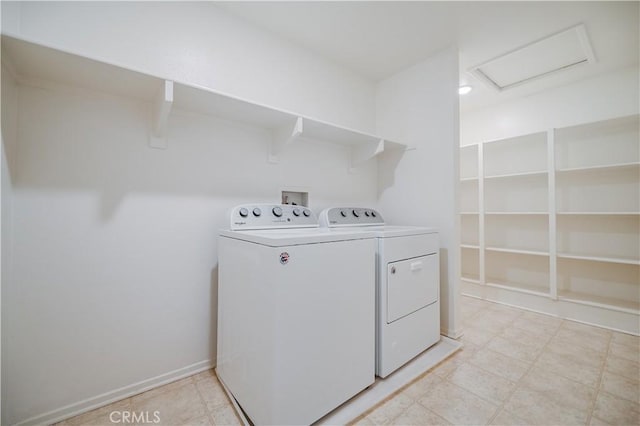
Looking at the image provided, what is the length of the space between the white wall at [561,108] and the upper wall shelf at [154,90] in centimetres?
220

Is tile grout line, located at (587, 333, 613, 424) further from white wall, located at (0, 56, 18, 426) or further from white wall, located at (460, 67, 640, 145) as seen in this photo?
white wall, located at (0, 56, 18, 426)

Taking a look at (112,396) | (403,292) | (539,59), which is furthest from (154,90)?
(539,59)

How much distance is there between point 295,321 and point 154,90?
4.27 feet

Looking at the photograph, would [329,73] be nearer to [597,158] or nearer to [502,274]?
[597,158]

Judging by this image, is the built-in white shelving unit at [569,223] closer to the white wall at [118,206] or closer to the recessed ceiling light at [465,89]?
the recessed ceiling light at [465,89]

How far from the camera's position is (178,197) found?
1.48m

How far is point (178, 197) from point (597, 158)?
3.63 meters

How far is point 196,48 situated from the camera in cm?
157

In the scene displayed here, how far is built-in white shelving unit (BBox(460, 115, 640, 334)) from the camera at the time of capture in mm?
2254

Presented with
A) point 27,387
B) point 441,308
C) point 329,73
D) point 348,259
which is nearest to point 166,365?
point 27,387

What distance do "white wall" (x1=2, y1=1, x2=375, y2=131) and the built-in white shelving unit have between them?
198cm

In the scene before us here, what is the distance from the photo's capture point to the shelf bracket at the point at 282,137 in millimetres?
1588

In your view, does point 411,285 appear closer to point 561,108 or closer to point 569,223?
point 569,223

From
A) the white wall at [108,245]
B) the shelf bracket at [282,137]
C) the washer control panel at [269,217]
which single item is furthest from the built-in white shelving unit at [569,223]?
the white wall at [108,245]
